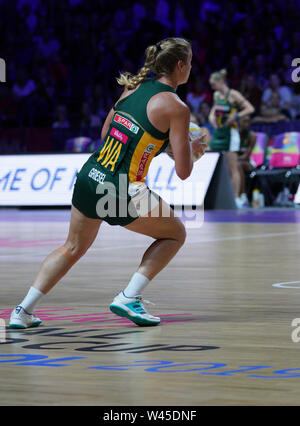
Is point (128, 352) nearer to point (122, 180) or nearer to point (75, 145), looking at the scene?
point (122, 180)

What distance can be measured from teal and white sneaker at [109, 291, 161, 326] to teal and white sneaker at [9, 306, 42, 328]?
55cm

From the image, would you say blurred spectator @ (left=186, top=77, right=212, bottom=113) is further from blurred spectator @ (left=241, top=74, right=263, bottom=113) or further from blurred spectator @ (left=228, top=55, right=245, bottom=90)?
blurred spectator @ (left=241, top=74, right=263, bottom=113)

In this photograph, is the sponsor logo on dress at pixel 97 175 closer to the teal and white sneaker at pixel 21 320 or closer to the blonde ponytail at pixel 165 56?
the blonde ponytail at pixel 165 56

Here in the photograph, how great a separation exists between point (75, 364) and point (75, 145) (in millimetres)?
19488

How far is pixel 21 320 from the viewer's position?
6730 millimetres

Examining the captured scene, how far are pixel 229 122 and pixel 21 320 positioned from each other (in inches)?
589

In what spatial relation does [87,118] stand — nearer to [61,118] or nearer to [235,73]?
[61,118]

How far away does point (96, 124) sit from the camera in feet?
84.5

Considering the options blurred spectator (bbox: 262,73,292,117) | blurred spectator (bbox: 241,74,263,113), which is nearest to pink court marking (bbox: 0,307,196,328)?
blurred spectator (bbox: 262,73,292,117)

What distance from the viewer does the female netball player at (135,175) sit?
6.77 m

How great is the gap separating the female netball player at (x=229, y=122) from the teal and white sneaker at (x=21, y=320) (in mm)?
14521

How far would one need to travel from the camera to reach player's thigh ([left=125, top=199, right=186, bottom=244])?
22.6ft

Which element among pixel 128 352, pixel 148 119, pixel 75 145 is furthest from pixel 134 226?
pixel 75 145

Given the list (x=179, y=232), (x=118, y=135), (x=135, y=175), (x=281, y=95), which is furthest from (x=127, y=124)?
(x=281, y=95)
